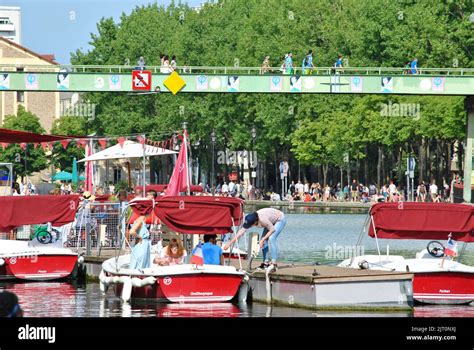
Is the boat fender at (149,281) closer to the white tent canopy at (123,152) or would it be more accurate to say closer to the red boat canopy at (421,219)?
the red boat canopy at (421,219)

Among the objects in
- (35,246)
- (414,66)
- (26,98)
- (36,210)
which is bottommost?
(35,246)

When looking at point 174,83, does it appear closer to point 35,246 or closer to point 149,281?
point 35,246

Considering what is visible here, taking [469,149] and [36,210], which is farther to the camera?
[469,149]

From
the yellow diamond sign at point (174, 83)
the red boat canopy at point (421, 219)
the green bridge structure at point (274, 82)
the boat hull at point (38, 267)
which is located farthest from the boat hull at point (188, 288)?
the green bridge structure at point (274, 82)

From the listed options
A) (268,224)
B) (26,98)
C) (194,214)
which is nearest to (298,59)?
(26,98)

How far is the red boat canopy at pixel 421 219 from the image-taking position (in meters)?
30.3

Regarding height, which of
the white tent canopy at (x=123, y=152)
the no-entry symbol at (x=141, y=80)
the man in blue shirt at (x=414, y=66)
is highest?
the man in blue shirt at (x=414, y=66)

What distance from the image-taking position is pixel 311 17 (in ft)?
365

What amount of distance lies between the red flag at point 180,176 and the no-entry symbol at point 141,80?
50.7m

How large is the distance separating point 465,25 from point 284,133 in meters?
19.2

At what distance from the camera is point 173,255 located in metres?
29.0

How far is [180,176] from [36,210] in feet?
13.1

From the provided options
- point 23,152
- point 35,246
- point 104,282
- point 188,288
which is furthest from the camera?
point 23,152
